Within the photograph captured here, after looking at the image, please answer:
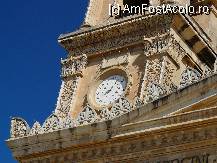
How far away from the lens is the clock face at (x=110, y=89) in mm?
30547

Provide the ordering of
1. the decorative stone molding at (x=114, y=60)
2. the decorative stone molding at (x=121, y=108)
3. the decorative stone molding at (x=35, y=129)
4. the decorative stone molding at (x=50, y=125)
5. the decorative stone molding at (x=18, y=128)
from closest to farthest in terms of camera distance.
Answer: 1. the decorative stone molding at (x=121, y=108)
2. the decorative stone molding at (x=50, y=125)
3. the decorative stone molding at (x=35, y=129)
4. the decorative stone molding at (x=18, y=128)
5. the decorative stone molding at (x=114, y=60)

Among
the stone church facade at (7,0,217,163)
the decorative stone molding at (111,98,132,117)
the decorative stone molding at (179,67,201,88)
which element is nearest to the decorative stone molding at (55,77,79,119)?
the stone church facade at (7,0,217,163)

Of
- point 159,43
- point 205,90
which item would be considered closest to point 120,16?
point 159,43

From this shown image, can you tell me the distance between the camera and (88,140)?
21.2 metres

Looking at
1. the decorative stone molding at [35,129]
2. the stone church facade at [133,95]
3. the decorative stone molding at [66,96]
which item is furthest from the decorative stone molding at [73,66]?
the decorative stone molding at [35,129]

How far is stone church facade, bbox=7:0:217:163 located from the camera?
19406 mm

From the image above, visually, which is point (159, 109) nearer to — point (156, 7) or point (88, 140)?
point (88, 140)

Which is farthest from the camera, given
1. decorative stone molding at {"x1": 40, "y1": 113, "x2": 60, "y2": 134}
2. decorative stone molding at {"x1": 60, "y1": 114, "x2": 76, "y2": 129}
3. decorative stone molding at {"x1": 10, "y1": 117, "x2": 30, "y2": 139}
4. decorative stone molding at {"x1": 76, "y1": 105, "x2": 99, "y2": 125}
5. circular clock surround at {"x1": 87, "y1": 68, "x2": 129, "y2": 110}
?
circular clock surround at {"x1": 87, "y1": 68, "x2": 129, "y2": 110}

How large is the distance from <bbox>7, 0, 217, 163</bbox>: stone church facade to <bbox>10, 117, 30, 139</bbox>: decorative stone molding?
0.03 metres

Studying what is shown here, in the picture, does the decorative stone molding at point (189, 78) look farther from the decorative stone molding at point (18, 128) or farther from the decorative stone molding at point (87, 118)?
the decorative stone molding at point (18, 128)

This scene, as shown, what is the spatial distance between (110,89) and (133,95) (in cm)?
125

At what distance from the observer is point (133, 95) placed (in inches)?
1187

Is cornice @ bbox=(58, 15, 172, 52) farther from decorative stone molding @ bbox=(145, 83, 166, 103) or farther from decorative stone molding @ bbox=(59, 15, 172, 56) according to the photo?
decorative stone molding @ bbox=(145, 83, 166, 103)

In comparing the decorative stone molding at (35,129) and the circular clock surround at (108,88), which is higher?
the circular clock surround at (108,88)
